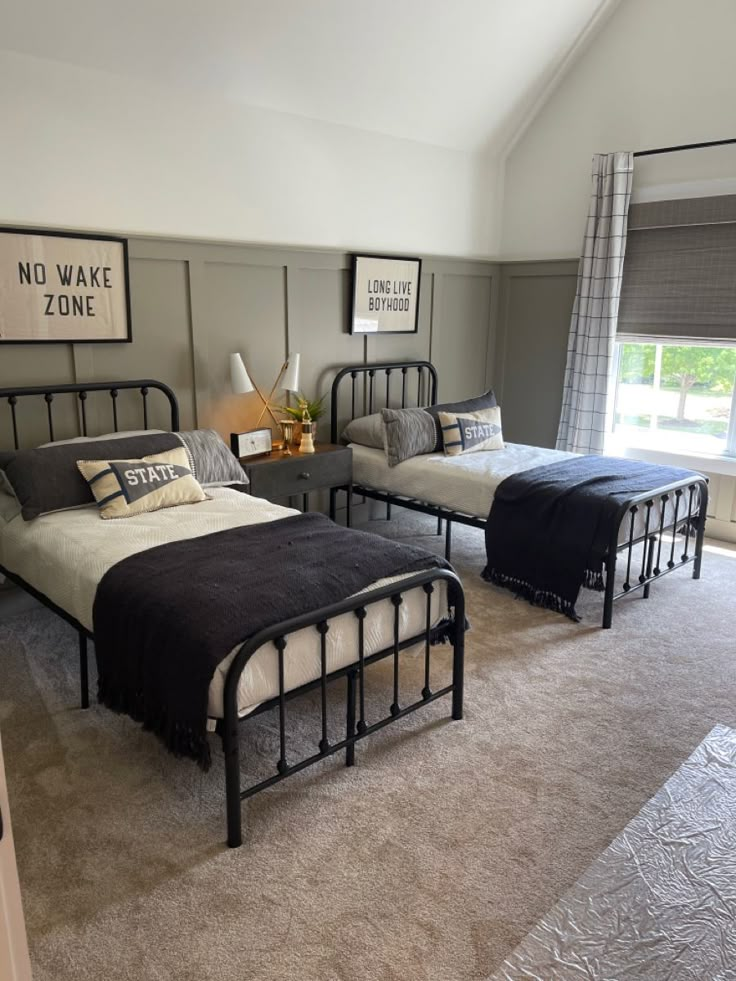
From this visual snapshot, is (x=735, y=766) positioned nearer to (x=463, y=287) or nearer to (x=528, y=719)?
(x=528, y=719)

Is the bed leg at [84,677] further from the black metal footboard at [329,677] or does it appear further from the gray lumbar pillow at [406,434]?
the gray lumbar pillow at [406,434]

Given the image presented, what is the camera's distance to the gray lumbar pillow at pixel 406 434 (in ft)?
14.5

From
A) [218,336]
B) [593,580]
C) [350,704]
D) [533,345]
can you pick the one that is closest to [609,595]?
[593,580]

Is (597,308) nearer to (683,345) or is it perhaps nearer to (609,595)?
(683,345)

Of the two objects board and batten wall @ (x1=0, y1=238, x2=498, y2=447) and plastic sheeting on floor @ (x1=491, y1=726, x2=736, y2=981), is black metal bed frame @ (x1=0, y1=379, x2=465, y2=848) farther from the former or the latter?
board and batten wall @ (x1=0, y1=238, x2=498, y2=447)

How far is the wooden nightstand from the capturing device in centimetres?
395

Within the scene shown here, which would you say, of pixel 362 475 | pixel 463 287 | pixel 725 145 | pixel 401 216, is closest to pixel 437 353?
pixel 463 287

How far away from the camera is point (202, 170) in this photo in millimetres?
3877

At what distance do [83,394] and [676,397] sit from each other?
3659 mm

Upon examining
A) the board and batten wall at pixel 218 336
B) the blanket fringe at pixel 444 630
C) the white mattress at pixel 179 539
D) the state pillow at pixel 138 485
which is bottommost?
the blanket fringe at pixel 444 630

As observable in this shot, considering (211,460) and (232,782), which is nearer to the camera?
(232,782)

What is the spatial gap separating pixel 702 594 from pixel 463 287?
2.72m

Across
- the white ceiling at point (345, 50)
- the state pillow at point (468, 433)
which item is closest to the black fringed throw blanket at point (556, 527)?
the state pillow at point (468, 433)

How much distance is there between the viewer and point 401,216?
4.93 metres
